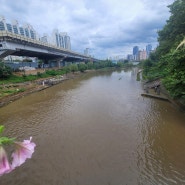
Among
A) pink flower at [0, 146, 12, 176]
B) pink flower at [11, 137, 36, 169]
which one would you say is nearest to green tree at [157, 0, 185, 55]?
pink flower at [11, 137, 36, 169]

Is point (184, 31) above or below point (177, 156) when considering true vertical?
above

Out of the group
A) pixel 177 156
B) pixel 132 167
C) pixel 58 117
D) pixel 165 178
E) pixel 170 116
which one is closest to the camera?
pixel 165 178

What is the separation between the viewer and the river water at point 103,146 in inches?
222

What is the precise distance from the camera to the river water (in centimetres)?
564

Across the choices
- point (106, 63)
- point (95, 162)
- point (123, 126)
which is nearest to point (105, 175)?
point (95, 162)

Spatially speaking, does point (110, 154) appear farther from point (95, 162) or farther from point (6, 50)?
point (6, 50)

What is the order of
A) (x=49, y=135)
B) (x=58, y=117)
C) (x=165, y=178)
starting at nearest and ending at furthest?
(x=165, y=178), (x=49, y=135), (x=58, y=117)

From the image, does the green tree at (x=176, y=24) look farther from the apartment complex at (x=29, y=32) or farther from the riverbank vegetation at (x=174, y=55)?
the apartment complex at (x=29, y=32)

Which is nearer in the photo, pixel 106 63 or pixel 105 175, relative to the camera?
pixel 105 175

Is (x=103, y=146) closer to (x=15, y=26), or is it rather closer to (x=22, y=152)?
(x=22, y=152)

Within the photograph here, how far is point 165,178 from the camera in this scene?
17.7ft

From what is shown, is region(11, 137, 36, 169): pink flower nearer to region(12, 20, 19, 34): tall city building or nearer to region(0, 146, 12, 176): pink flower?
region(0, 146, 12, 176): pink flower

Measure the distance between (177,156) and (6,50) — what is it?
1284 inches

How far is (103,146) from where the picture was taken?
7527 mm
